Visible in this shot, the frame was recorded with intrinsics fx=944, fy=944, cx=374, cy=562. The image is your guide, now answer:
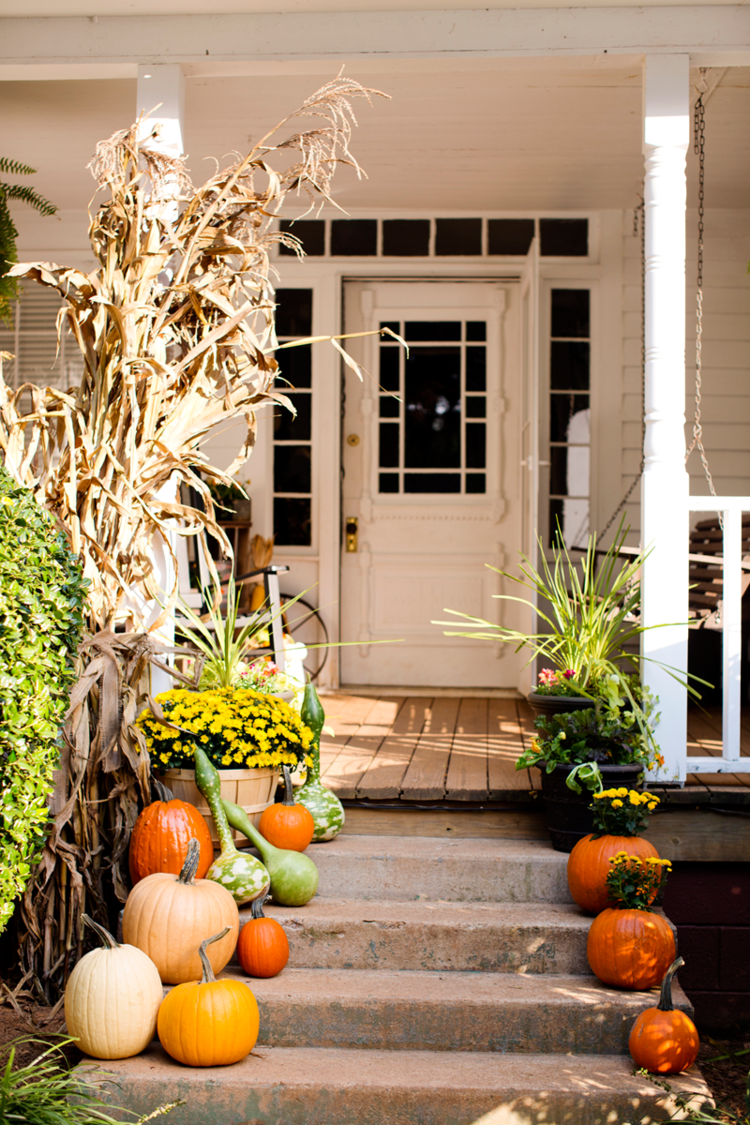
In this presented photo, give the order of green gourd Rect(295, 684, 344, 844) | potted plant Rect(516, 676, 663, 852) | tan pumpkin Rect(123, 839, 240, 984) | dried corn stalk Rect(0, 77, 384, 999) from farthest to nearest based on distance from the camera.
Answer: green gourd Rect(295, 684, 344, 844)
potted plant Rect(516, 676, 663, 852)
dried corn stalk Rect(0, 77, 384, 999)
tan pumpkin Rect(123, 839, 240, 984)

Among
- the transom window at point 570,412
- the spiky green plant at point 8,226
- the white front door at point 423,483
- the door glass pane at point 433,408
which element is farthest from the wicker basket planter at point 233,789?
the door glass pane at point 433,408

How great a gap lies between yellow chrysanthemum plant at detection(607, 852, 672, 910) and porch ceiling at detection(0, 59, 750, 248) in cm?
246

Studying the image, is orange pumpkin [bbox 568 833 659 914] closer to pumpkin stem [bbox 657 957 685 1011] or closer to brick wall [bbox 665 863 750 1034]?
pumpkin stem [bbox 657 957 685 1011]

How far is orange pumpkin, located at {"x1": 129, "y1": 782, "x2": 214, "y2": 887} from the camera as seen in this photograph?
2.42 meters

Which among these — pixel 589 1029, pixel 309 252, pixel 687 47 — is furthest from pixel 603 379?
pixel 589 1029

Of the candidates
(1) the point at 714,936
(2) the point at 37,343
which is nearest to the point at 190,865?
(1) the point at 714,936

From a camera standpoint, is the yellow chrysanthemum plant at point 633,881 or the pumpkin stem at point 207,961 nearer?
the pumpkin stem at point 207,961

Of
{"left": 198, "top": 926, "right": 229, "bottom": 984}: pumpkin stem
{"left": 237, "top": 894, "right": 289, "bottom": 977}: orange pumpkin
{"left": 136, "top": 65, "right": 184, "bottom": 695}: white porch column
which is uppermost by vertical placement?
{"left": 136, "top": 65, "right": 184, "bottom": 695}: white porch column

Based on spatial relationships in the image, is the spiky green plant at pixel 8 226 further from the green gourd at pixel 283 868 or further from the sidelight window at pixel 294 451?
the green gourd at pixel 283 868

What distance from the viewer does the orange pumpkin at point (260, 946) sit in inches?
92.0

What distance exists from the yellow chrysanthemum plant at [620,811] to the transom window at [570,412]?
2455 millimetres

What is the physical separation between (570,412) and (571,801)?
269 cm

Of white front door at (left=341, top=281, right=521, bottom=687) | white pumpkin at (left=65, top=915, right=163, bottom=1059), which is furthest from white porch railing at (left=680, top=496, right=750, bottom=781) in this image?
white front door at (left=341, top=281, right=521, bottom=687)

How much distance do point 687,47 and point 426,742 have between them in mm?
2541
